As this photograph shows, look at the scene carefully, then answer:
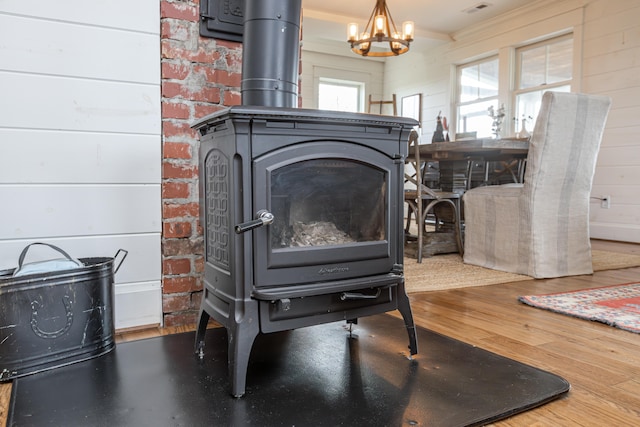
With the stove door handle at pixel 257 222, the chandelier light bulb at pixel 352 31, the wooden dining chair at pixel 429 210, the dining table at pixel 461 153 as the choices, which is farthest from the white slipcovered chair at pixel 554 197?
the chandelier light bulb at pixel 352 31

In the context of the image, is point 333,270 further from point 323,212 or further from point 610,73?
point 610,73

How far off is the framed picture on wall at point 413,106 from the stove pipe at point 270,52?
241 inches

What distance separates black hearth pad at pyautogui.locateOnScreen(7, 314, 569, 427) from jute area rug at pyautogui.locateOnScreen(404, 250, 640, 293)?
3.16 ft

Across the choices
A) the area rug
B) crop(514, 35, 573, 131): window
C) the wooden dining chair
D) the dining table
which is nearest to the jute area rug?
the wooden dining chair

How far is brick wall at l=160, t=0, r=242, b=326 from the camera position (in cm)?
173

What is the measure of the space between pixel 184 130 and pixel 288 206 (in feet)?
2.28

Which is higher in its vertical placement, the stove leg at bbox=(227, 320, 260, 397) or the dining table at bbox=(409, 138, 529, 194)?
the dining table at bbox=(409, 138, 529, 194)

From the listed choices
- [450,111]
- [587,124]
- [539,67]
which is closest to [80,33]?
[587,124]

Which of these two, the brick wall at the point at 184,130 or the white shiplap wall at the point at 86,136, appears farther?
the brick wall at the point at 184,130

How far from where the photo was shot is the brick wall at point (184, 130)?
1726mm

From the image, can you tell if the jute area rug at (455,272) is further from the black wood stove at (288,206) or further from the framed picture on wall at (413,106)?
the framed picture on wall at (413,106)

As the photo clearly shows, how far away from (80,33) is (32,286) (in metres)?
0.84

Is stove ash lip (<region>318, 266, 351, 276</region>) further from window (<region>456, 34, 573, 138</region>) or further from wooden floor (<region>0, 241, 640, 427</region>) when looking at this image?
window (<region>456, 34, 573, 138</region>)

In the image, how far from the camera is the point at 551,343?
5.30 ft
